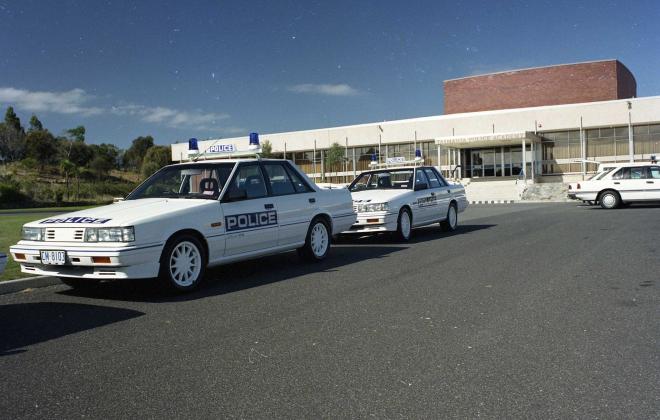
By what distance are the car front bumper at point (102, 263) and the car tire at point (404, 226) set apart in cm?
656

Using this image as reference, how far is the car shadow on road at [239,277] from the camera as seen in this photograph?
23.2 ft

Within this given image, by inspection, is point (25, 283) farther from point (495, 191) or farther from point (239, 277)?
point (495, 191)

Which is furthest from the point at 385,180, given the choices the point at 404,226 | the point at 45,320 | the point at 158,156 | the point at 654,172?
the point at 158,156

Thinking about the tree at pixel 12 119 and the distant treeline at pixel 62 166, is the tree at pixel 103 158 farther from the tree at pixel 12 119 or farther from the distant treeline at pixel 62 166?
the tree at pixel 12 119

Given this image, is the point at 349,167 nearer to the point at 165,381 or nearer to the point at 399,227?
the point at 399,227

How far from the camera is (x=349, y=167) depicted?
61.3 m

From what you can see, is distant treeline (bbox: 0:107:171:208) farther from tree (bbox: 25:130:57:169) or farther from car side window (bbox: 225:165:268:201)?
car side window (bbox: 225:165:268:201)

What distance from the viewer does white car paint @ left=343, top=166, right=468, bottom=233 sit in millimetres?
12078

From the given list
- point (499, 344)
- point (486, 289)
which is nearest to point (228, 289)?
point (486, 289)

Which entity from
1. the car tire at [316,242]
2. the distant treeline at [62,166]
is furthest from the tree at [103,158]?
the car tire at [316,242]

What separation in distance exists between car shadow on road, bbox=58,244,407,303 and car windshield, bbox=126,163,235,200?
45.5 inches

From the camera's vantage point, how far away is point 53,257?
665 cm

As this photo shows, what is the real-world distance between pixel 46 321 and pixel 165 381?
2.45m

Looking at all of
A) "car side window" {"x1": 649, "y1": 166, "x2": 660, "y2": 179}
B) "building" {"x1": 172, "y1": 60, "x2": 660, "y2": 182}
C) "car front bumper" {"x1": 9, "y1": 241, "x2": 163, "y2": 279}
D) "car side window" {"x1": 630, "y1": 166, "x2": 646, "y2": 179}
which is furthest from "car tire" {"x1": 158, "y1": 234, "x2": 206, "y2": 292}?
"building" {"x1": 172, "y1": 60, "x2": 660, "y2": 182}
